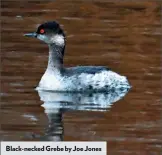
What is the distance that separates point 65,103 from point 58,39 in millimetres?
1590

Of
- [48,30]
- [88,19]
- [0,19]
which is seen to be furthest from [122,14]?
[48,30]

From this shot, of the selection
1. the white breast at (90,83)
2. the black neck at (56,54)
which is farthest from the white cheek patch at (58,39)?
the white breast at (90,83)

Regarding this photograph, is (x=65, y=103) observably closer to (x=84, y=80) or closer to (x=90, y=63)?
(x=84, y=80)

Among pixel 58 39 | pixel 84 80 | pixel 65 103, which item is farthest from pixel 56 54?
pixel 65 103

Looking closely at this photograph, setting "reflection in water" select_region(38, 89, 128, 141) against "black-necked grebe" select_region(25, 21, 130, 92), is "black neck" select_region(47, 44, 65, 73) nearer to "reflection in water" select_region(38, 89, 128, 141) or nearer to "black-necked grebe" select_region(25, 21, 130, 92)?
"black-necked grebe" select_region(25, 21, 130, 92)

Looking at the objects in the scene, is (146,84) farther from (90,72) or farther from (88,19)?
(88,19)

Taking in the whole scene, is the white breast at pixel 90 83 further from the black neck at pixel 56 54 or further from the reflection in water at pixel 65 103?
the black neck at pixel 56 54

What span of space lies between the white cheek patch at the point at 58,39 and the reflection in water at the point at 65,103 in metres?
0.95

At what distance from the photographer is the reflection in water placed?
12172 mm

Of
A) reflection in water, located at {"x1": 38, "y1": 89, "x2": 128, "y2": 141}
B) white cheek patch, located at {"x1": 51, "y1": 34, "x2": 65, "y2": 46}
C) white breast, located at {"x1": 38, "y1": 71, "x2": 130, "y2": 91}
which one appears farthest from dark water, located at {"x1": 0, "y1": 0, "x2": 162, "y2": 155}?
white cheek patch, located at {"x1": 51, "y1": 34, "x2": 65, "y2": 46}

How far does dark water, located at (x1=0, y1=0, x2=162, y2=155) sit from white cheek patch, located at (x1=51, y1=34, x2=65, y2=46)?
39 centimetres

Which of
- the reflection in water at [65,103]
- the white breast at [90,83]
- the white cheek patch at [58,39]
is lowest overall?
the reflection in water at [65,103]

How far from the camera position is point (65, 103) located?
1323cm

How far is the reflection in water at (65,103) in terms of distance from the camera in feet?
39.9
